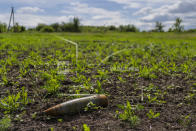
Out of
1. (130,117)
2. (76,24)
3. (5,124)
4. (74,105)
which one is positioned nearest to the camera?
(5,124)

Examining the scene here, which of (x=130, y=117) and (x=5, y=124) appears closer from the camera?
(x=5, y=124)

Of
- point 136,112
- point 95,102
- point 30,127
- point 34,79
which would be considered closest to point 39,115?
point 30,127

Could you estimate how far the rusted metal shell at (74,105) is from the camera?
8.41 ft

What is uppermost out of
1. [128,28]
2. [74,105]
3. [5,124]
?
[128,28]

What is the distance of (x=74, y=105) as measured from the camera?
264 centimetres

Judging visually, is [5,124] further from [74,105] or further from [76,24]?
[76,24]

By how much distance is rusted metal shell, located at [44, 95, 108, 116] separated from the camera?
101 inches

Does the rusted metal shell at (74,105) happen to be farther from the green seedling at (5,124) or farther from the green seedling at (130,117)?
the green seedling at (5,124)

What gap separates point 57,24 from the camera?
47.2 meters

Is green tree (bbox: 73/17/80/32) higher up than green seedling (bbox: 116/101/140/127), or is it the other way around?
green tree (bbox: 73/17/80/32)

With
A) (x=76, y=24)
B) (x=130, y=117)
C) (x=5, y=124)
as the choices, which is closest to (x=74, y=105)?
(x=130, y=117)

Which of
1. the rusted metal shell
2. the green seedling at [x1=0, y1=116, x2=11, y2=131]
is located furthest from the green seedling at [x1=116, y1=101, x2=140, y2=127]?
the green seedling at [x1=0, y1=116, x2=11, y2=131]

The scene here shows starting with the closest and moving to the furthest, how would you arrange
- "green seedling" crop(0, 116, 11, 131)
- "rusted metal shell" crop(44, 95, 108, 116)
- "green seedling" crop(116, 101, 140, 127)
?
"green seedling" crop(0, 116, 11, 131)
"green seedling" crop(116, 101, 140, 127)
"rusted metal shell" crop(44, 95, 108, 116)

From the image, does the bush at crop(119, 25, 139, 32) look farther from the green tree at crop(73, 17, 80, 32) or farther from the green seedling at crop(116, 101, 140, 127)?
the green seedling at crop(116, 101, 140, 127)
